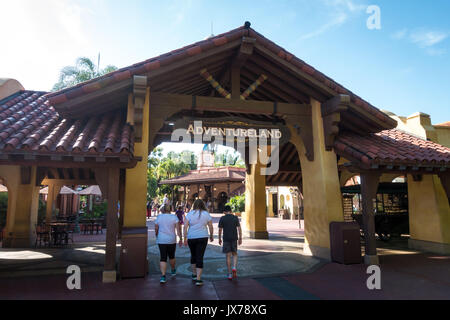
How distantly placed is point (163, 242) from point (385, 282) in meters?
4.47

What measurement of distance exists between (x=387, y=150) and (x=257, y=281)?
5.01 metres

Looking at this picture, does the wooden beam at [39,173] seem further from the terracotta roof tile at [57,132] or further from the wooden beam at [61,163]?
the wooden beam at [61,163]

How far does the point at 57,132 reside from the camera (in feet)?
20.2

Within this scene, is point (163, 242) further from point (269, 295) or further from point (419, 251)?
point (419, 251)

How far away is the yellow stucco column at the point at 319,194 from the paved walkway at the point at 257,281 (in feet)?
1.99

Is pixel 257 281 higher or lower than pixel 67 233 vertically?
lower

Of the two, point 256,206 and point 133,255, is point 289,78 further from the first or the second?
point 256,206

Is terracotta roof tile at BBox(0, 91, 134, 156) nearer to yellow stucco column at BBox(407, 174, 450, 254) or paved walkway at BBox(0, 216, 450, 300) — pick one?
paved walkway at BBox(0, 216, 450, 300)

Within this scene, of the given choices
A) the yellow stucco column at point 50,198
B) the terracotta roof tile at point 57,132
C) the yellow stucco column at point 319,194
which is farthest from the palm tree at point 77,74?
the yellow stucco column at point 319,194

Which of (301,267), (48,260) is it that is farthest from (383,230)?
(48,260)

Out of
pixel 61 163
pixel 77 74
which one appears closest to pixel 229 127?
pixel 61 163

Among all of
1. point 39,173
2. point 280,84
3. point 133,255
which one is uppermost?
point 280,84

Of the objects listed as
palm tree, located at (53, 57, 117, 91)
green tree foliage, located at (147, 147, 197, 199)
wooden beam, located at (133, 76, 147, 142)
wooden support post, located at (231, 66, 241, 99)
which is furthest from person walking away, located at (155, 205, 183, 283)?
green tree foliage, located at (147, 147, 197, 199)

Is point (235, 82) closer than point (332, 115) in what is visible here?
No
